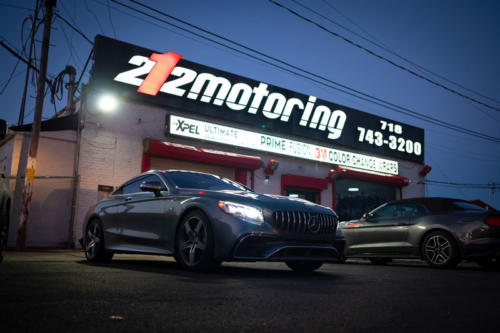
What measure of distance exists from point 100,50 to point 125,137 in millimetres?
2945

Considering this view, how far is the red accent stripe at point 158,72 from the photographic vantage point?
15.1 meters

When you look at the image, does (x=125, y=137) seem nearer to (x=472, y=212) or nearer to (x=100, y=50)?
(x=100, y=50)

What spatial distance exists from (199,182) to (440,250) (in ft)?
15.4

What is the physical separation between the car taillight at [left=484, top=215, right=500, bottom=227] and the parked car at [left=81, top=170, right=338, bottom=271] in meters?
3.41

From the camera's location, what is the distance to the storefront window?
20656mm

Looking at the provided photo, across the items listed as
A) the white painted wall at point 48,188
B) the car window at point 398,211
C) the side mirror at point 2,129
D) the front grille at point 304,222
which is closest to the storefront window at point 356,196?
the car window at point 398,211

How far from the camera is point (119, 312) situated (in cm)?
265

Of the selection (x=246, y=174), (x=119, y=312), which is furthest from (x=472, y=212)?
(x=246, y=174)

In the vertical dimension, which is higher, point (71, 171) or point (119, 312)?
point (71, 171)

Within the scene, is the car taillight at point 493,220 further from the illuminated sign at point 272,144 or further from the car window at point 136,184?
the illuminated sign at point 272,144

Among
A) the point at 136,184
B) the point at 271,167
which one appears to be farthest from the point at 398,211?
the point at 271,167

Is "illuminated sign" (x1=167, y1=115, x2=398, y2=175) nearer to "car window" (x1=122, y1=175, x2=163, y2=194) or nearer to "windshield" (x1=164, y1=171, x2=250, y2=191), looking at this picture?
"car window" (x1=122, y1=175, x2=163, y2=194)

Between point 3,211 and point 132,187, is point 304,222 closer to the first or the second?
point 132,187

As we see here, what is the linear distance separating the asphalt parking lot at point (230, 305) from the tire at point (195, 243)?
0.62 m
